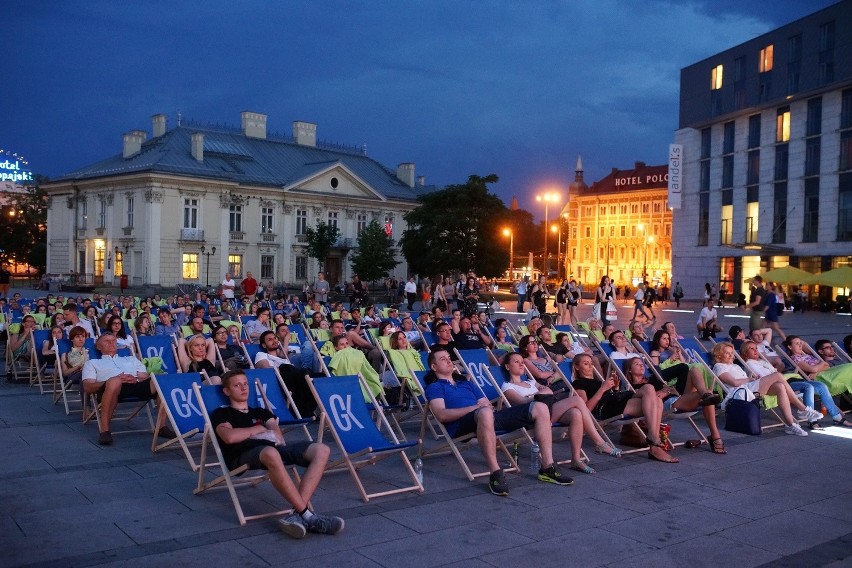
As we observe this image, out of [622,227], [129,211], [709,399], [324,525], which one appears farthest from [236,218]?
[622,227]

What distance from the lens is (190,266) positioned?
5188 cm

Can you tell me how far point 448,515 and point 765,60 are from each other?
46516mm

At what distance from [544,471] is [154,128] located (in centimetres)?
5726

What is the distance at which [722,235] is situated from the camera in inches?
1935

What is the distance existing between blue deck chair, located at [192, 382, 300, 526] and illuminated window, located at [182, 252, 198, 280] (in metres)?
46.2

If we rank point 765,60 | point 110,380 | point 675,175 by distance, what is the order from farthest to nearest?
point 675,175, point 765,60, point 110,380

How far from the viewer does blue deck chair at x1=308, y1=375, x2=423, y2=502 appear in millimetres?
6086

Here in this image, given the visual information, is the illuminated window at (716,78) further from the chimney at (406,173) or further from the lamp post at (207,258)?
the lamp post at (207,258)

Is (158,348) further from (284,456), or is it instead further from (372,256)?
(372,256)

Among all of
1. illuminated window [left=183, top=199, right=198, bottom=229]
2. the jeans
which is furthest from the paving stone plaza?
illuminated window [left=183, top=199, right=198, bottom=229]

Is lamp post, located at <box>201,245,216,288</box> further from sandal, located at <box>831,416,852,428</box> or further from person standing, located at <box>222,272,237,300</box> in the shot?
sandal, located at <box>831,416,852,428</box>

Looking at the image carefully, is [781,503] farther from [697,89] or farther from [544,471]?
[697,89]

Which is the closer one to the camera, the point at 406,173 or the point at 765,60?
the point at 765,60

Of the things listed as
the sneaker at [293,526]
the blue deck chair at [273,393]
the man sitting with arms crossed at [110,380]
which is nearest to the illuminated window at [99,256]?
the man sitting with arms crossed at [110,380]
